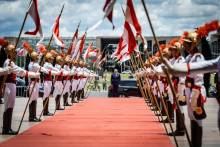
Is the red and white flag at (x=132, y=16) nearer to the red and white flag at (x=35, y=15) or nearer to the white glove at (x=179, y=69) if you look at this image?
the red and white flag at (x=35, y=15)

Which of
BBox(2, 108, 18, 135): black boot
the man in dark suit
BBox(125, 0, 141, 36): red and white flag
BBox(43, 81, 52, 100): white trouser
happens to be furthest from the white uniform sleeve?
the man in dark suit

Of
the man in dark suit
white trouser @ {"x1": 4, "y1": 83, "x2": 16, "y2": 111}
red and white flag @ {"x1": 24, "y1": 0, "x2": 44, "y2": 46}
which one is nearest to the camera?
white trouser @ {"x1": 4, "y1": 83, "x2": 16, "y2": 111}

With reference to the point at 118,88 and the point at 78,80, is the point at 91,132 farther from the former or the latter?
the point at 118,88

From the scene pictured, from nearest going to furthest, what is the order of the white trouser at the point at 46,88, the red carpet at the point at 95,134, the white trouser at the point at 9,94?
1. the red carpet at the point at 95,134
2. the white trouser at the point at 9,94
3. the white trouser at the point at 46,88

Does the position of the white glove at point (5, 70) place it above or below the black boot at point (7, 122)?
above

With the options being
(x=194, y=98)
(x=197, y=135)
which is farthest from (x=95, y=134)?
(x=194, y=98)

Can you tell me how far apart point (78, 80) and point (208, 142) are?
36.7 feet

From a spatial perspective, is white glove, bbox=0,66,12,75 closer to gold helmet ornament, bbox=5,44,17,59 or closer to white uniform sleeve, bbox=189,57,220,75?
gold helmet ornament, bbox=5,44,17,59

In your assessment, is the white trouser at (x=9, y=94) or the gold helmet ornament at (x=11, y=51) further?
the white trouser at (x=9, y=94)

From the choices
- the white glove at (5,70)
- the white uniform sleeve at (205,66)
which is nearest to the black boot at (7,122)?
the white glove at (5,70)

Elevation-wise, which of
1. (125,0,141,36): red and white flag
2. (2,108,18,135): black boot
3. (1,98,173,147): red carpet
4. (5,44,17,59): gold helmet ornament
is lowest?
(1,98,173,147): red carpet

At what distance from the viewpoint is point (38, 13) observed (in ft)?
21.7

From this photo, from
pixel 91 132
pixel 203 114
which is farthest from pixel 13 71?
pixel 203 114

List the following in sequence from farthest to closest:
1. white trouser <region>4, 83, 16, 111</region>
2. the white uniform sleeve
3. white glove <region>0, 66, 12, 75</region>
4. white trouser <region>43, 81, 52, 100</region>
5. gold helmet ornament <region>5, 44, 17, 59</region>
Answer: white trouser <region>43, 81, 52, 100</region> → white trouser <region>4, 83, 16, 111</region> → gold helmet ornament <region>5, 44, 17, 59</region> → white glove <region>0, 66, 12, 75</region> → the white uniform sleeve
